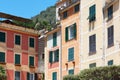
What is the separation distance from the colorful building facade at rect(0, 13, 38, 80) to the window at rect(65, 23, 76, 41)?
40.7 ft

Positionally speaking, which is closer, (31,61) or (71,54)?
(71,54)

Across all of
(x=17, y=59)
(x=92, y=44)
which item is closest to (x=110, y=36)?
(x=92, y=44)

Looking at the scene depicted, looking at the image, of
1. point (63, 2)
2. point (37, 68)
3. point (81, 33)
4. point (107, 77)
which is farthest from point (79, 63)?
point (63, 2)

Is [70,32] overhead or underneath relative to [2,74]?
overhead

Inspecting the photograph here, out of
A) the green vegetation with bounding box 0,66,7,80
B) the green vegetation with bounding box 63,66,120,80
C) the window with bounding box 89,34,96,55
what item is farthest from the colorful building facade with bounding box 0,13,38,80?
the green vegetation with bounding box 63,66,120,80

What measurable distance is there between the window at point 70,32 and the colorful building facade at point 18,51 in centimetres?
1242

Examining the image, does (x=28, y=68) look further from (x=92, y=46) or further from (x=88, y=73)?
(x=88, y=73)

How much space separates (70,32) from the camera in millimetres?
53469

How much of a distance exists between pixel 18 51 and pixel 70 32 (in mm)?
13876

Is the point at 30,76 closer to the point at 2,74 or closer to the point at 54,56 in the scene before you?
the point at 2,74

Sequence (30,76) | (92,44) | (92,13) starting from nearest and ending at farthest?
(92,44) → (92,13) → (30,76)

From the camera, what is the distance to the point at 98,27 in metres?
47.3

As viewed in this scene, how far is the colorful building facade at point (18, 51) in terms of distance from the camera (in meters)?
62.8

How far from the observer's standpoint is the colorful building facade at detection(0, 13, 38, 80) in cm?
6284
